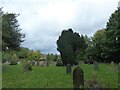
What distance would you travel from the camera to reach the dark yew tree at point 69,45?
53344mm

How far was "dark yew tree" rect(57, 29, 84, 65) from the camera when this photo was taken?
53.3 metres

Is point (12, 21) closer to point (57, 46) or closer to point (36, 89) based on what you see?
point (57, 46)

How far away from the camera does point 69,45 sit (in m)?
53.6

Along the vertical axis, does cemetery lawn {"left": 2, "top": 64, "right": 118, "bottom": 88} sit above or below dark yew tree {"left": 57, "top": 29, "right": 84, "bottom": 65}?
below

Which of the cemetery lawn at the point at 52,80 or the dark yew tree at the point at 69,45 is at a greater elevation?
the dark yew tree at the point at 69,45

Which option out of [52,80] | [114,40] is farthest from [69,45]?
[52,80]

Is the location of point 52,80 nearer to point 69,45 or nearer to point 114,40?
point 69,45

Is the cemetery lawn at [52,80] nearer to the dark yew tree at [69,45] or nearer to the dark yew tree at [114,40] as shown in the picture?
the dark yew tree at [69,45]

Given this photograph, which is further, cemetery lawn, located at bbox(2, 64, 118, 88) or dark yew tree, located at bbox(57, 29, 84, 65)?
dark yew tree, located at bbox(57, 29, 84, 65)

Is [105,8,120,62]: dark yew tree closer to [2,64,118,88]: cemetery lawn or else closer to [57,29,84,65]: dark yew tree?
[57,29,84,65]: dark yew tree

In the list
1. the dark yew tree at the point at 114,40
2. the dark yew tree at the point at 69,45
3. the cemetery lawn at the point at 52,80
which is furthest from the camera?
the dark yew tree at the point at 69,45

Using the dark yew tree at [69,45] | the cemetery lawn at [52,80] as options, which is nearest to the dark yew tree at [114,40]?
the dark yew tree at [69,45]

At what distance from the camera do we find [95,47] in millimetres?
85812

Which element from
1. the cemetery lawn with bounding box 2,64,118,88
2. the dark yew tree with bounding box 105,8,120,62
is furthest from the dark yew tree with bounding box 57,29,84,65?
the cemetery lawn with bounding box 2,64,118,88
